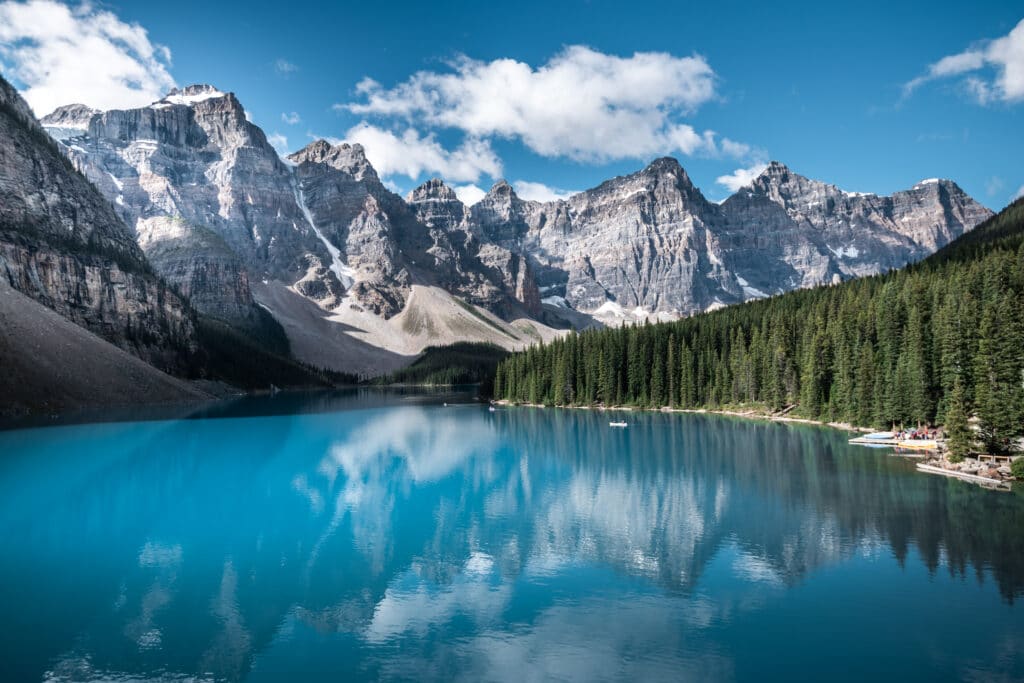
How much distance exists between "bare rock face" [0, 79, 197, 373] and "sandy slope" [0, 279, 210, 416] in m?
24.5

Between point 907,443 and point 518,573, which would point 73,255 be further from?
point 907,443

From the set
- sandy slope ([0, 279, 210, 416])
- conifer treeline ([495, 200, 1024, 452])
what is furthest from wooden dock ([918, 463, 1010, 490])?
sandy slope ([0, 279, 210, 416])

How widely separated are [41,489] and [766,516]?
4497 cm

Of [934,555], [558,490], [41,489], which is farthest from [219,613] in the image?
[41,489]

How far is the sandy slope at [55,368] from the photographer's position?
93.1 m

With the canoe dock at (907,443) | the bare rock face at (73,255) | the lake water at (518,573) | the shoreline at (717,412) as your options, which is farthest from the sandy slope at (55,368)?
the canoe dock at (907,443)

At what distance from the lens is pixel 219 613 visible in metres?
20.8

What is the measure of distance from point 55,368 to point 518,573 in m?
106

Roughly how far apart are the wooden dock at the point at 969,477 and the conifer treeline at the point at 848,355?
12.5 feet

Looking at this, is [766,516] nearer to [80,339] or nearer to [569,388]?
[569,388]

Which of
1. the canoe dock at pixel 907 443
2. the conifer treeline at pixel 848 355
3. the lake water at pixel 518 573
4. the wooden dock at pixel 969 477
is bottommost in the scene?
the lake water at pixel 518 573

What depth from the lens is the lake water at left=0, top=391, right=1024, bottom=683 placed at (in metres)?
17.2

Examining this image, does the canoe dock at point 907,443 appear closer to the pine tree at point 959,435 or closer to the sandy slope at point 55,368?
the pine tree at point 959,435

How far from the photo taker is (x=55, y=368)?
102 metres
